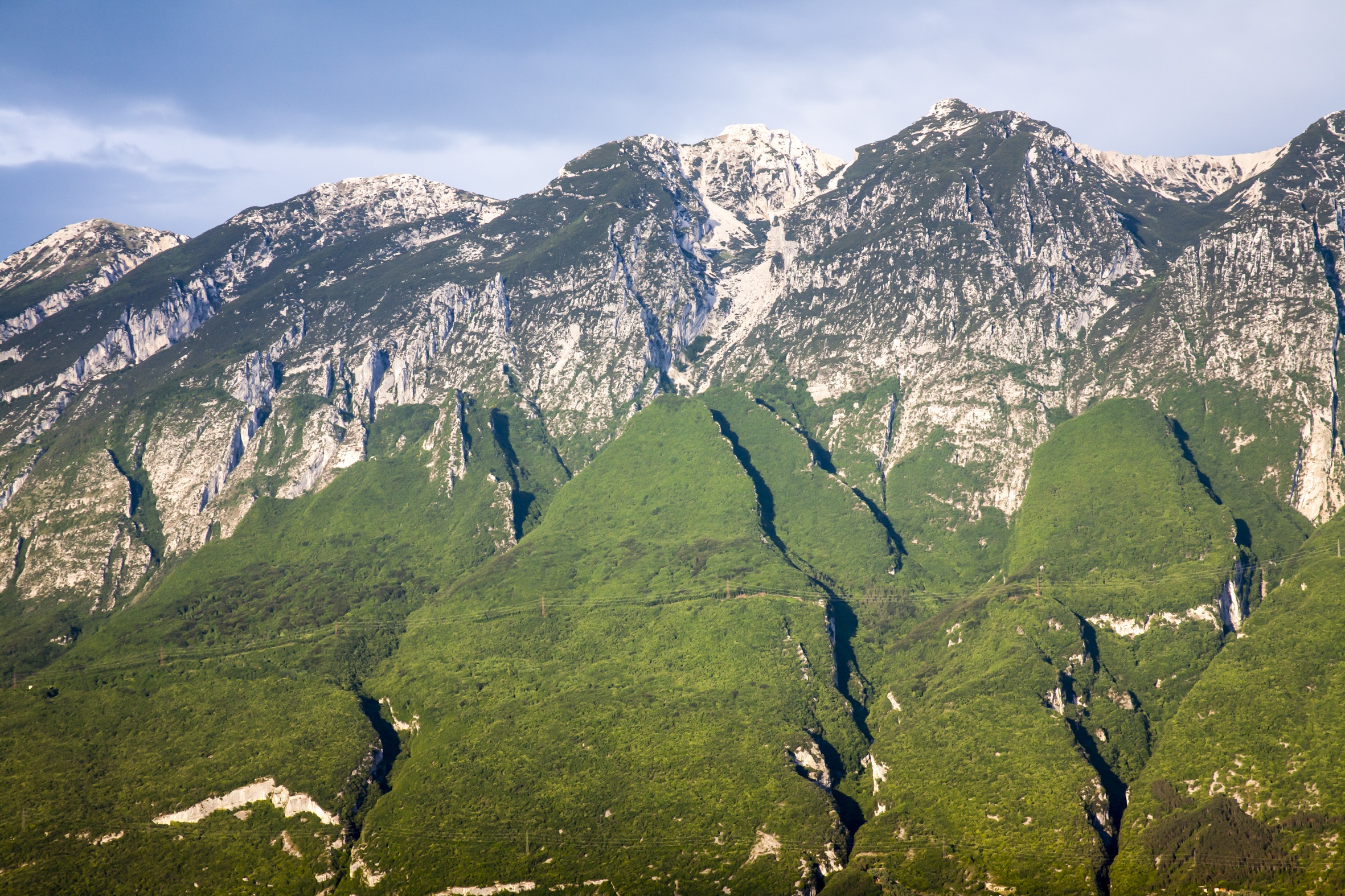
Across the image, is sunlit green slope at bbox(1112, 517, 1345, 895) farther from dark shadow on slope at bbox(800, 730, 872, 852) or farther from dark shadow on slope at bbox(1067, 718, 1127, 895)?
dark shadow on slope at bbox(800, 730, 872, 852)

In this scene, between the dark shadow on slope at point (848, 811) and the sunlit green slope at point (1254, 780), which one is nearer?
the sunlit green slope at point (1254, 780)

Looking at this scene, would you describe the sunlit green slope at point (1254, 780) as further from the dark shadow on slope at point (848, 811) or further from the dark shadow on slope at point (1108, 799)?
the dark shadow on slope at point (848, 811)

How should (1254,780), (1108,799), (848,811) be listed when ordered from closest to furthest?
(1254,780), (1108,799), (848,811)

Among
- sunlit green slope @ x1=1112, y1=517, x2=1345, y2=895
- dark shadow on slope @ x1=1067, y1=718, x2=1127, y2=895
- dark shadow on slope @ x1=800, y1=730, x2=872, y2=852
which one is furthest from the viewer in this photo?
dark shadow on slope @ x1=800, y1=730, x2=872, y2=852

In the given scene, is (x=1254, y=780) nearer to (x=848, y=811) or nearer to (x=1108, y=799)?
(x=1108, y=799)

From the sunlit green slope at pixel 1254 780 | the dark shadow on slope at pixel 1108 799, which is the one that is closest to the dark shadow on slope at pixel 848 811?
the dark shadow on slope at pixel 1108 799

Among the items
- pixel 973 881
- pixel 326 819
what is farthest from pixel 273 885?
pixel 973 881

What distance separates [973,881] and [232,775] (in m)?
123

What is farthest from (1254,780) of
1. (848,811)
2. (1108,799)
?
(848,811)

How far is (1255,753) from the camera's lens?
174125mm

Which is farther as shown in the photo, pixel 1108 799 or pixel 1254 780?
pixel 1108 799

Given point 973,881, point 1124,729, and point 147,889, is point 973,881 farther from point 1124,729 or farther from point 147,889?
point 147,889

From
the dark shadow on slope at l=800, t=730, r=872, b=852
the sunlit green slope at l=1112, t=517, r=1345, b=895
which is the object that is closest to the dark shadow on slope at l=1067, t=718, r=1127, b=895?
the sunlit green slope at l=1112, t=517, r=1345, b=895

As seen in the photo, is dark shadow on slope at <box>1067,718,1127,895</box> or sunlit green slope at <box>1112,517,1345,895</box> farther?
dark shadow on slope at <box>1067,718,1127,895</box>
